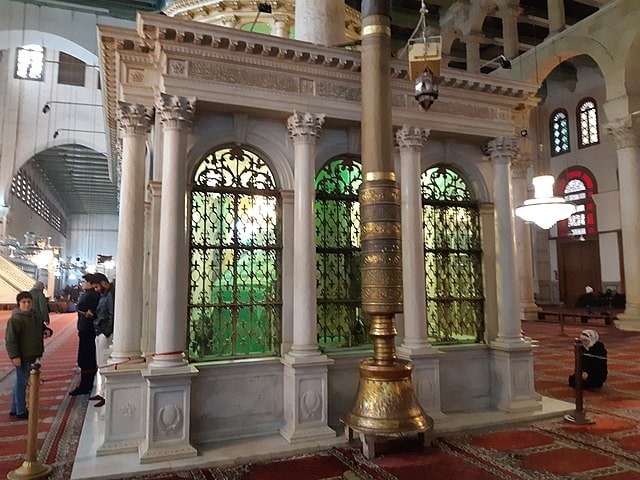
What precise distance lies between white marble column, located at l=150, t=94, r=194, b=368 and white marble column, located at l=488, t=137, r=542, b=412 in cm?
384

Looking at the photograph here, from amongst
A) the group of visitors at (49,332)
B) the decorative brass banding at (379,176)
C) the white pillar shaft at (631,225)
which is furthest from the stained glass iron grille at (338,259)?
the white pillar shaft at (631,225)

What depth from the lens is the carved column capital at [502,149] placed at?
21.1ft

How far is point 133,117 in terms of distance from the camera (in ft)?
17.5

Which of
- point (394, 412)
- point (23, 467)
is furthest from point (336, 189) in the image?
point (23, 467)

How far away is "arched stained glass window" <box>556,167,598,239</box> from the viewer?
69.8 ft

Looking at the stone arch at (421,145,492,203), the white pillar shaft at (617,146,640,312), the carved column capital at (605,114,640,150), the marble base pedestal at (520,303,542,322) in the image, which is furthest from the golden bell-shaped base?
the marble base pedestal at (520,303,542,322)

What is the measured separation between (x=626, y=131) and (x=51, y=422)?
1504 cm

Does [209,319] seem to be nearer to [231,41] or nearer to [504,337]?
[231,41]

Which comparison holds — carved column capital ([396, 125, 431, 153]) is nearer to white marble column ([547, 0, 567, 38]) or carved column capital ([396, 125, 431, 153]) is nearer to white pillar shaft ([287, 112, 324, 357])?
white pillar shaft ([287, 112, 324, 357])

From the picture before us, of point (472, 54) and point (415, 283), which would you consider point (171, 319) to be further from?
point (472, 54)

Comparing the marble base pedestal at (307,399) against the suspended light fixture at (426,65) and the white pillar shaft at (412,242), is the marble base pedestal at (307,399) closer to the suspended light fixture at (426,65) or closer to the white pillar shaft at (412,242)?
the white pillar shaft at (412,242)

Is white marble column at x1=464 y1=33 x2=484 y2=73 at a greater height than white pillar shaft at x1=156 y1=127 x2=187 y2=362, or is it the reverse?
white marble column at x1=464 y1=33 x2=484 y2=73

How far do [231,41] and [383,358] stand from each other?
137 inches

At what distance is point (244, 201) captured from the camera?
18.3 feet
